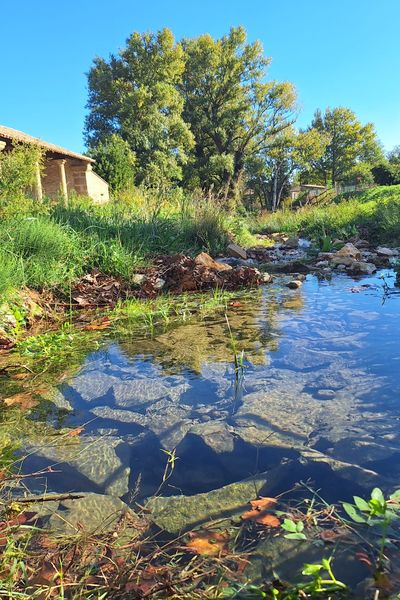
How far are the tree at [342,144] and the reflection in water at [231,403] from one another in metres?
44.2

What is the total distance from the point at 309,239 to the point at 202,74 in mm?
23602

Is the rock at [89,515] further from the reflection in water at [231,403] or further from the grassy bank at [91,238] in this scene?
the grassy bank at [91,238]

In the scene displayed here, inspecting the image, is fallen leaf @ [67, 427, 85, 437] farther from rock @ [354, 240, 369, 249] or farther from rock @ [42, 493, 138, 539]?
rock @ [354, 240, 369, 249]

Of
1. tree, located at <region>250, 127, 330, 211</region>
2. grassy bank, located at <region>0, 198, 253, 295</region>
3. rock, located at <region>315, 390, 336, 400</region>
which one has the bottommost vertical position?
rock, located at <region>315, 390, 336, 400</region>

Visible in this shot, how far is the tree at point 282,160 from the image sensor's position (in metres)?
33.1

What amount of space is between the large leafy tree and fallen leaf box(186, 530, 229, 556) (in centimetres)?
2435

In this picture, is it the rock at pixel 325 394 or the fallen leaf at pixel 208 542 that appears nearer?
the fallen leaf at pixel 208 542

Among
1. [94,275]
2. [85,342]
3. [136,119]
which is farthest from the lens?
[136,119]

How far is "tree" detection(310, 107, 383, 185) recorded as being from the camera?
43.8 metres

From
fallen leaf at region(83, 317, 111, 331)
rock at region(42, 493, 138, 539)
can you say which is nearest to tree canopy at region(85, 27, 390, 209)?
fallen leaf at region(83, 317, 111, 331)

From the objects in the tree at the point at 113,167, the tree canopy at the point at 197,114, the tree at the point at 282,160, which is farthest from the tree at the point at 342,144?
the tree at the point at 113,167

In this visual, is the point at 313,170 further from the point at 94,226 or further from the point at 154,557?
the point at 154,557

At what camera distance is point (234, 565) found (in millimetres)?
1066

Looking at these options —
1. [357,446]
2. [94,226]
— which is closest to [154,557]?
[357,446]
